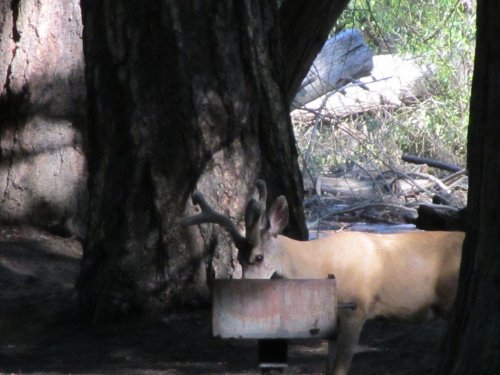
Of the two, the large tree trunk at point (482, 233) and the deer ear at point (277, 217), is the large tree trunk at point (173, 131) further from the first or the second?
the large tree trunk at point (482, 233)

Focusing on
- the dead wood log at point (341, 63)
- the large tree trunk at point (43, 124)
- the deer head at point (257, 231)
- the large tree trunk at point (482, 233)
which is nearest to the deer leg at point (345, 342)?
the deer head at point (257, 231)

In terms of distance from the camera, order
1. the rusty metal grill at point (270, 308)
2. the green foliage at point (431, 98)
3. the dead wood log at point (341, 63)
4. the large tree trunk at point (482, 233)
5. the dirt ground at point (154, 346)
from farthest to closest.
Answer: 1. the green foliage at point (431, 98)
2. the dead wood log at point (341, 63)
3. the dirt ground at point (154, 346)
4. the rusty metal grill at point (270, 308)
5. the large tree trunk at point (482, 233)

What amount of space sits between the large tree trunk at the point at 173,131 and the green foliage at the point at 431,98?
7.15m

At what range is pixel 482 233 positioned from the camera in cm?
435

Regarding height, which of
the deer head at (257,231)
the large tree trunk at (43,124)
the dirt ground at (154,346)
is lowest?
the dirt ground at (154,346)

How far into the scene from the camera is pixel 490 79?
14.3 feet

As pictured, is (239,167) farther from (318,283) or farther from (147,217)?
(318,283)

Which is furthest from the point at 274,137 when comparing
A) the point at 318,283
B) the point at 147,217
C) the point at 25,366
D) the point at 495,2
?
the point at 495,2

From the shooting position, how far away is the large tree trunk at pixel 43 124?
978 centimetres

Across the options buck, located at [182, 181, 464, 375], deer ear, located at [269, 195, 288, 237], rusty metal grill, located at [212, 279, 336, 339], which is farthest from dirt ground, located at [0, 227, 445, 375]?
rusty metal grill, located at [212, 279, 336, 339]

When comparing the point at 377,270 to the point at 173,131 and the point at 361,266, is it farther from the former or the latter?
the point at 173,131

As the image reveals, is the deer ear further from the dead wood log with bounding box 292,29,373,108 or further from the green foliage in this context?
the dead wood log with bounding box 292,29,373,108

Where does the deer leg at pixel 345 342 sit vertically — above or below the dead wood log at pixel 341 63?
below

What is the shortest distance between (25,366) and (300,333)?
8.74ft
